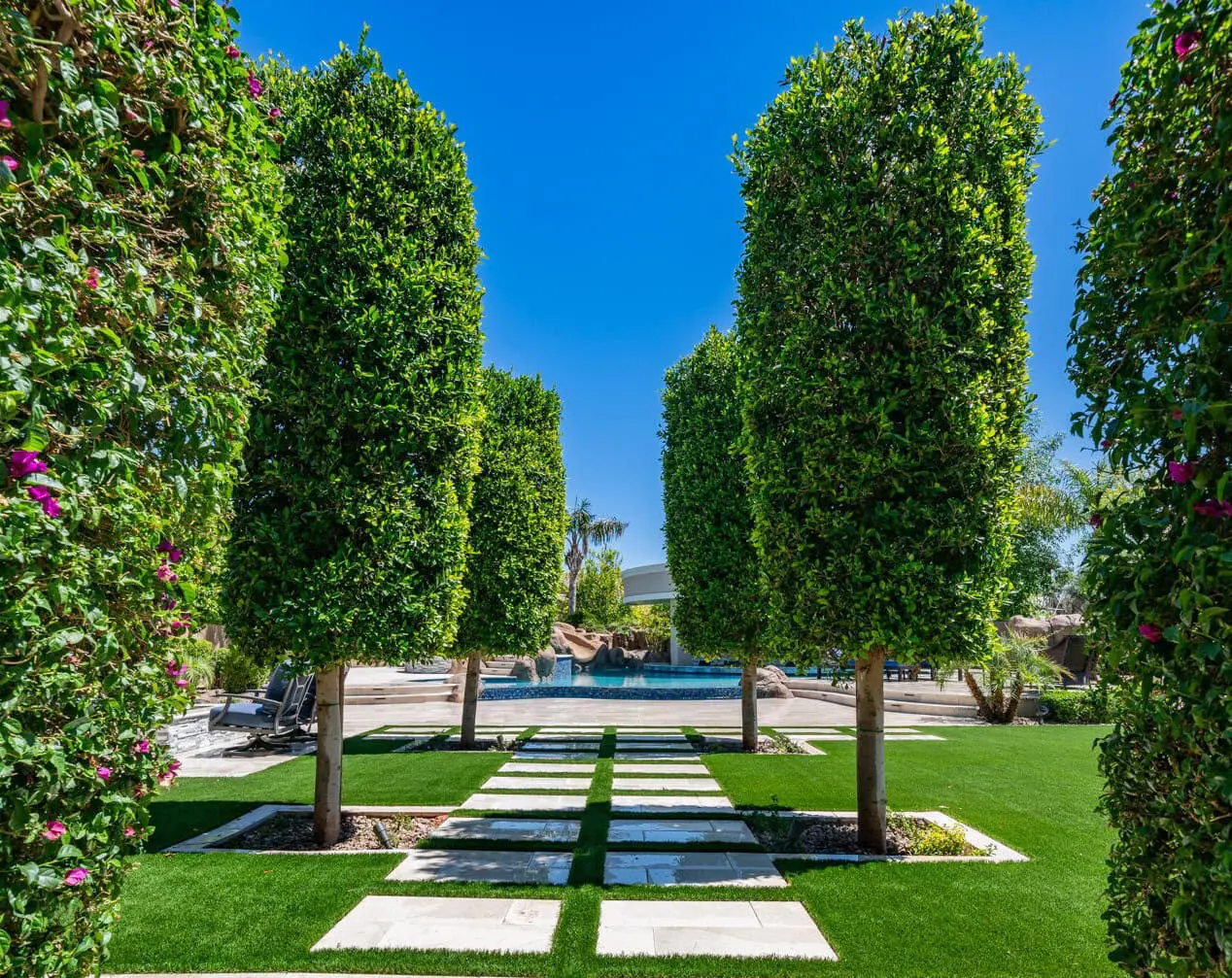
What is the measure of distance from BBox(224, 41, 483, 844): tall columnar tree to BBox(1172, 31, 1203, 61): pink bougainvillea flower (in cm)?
569

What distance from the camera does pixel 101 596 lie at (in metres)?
2.41

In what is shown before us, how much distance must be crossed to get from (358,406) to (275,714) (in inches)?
334

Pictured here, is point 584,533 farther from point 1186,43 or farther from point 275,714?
point 1186,43

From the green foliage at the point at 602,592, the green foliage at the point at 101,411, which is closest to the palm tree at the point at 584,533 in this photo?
the green foliage at the point at 602,592

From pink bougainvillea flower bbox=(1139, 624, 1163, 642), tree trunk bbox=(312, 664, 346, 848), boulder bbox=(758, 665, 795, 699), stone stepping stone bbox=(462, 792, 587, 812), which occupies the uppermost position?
pink bougainvillea flower bbox=(1139, 624, 1163, 642)

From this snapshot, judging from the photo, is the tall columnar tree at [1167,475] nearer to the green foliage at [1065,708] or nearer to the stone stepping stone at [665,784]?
the stone stepping stone at [665,784]

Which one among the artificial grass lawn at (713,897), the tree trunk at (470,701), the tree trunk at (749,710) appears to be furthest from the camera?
the tree trunk at (470,701)

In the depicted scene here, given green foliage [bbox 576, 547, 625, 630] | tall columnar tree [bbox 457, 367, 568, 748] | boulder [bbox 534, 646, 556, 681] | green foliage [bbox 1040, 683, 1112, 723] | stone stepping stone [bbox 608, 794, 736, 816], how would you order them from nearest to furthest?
stone stepping stone [bbox 608, 794, 736, 816], tall columnar tree [bbox 457, 367, 568, 748], green foliage [bbox 1040, 683, 1112, 723], boulder [bbox 534, 646, 556, 681], green foliage [bbox 576, 547, 625, 630]

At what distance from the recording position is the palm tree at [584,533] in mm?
57250

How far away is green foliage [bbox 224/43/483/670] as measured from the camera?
6.01m

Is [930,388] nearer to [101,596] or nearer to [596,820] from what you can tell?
[596,820]

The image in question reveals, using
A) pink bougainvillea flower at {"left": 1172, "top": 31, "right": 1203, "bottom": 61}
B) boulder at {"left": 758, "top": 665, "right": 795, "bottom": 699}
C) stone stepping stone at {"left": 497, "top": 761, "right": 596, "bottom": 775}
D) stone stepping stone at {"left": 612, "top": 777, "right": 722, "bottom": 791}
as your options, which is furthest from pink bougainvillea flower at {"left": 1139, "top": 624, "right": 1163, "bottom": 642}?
boulder at {"left": 758, "top": 665, "right": 795, "bottom": 699}

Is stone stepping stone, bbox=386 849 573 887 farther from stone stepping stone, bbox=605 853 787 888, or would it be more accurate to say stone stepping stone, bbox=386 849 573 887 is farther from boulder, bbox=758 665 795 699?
boulder, bbox=758 665 795 699

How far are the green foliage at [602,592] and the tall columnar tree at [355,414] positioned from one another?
133 feet
